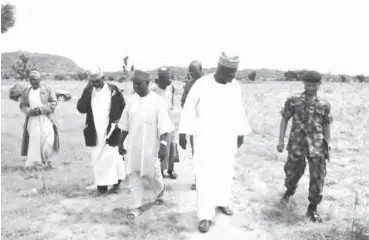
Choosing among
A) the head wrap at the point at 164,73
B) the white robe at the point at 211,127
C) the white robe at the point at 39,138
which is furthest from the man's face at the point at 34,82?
the white robe at the point at 211,127

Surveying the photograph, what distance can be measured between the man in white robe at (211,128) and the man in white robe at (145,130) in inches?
13.0

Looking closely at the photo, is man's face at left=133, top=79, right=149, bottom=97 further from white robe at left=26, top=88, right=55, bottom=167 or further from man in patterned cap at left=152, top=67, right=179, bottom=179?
white robe at left=26, top=88, right=55, bottom=167

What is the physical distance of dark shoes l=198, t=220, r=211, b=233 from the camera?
4.53 metres

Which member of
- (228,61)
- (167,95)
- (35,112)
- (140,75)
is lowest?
(35,112)

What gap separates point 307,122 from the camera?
190 inches

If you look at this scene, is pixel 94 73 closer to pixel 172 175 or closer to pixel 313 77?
pixel 172 175

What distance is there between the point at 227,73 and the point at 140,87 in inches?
41.3

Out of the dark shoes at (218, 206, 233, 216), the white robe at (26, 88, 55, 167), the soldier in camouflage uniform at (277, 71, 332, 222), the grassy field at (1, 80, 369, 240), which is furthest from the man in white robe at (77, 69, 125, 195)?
the soldier in camouflage uniform at (277, 71, 332, 222)

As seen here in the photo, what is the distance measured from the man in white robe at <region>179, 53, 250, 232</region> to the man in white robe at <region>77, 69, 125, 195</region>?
4.77ft

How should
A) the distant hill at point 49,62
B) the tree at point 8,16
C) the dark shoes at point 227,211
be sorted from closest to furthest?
the dark shoes at point 227,211 → the tree at point 8,16 → the distant hill at point 49,62

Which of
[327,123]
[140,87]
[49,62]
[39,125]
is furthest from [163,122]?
[49,62]

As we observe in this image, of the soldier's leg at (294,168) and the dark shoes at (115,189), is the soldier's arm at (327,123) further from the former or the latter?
the dark shoes at (115,189)

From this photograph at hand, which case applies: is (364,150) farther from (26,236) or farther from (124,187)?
(26,236)

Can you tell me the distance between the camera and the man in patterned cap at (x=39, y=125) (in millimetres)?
7500
